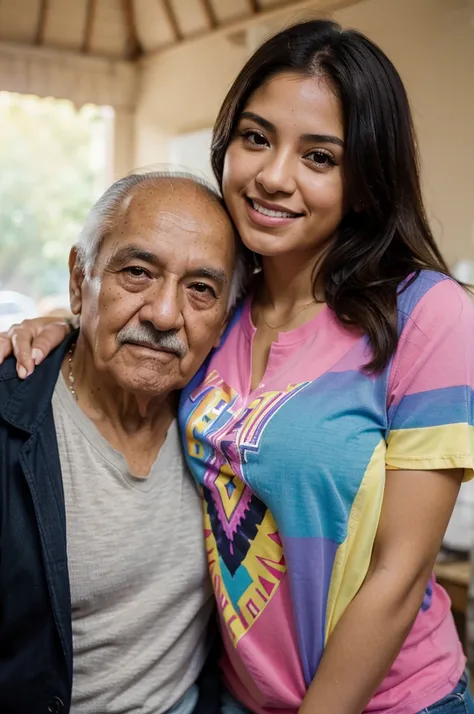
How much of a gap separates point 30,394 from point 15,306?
3.85 metres

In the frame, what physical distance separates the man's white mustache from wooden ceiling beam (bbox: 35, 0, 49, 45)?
3.79 meters

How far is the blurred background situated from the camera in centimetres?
324

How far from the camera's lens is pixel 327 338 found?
137 centimetres

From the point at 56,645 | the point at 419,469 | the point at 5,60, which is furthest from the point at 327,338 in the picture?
the point at 5,60

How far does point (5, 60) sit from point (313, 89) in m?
3.76

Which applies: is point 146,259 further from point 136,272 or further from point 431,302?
point 431,302

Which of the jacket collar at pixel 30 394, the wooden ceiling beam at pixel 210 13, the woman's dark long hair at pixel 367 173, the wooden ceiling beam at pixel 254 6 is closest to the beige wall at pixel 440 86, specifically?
the wooden ceiling beam at pixel 254 6

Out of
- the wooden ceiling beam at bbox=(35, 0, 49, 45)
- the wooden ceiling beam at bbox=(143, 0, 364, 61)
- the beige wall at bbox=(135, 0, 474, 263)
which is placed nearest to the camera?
the beige wall at bbox=(135, 0, 474, 263)

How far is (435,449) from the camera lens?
1.22 meters

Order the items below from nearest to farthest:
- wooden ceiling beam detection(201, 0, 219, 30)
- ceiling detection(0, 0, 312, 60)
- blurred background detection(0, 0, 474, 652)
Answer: blurred background detection(0, 0, 474, 652)
wooden ceiling beam detection(201, 0, 219, 30)
ceiling detection(0, 0, 312, 60)

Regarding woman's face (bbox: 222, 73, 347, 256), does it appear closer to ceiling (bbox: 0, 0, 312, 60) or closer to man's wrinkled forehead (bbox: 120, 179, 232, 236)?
man's wrinkled forehead (bbox: 120, 179, 232, 236)

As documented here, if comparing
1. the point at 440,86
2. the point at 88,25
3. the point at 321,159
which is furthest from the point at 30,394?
the point at 88,25

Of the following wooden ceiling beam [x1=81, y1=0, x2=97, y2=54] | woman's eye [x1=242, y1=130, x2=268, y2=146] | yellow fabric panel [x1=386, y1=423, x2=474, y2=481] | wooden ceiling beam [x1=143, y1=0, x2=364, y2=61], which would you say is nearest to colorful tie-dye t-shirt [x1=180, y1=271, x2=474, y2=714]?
yellow fabric panel [x1=386, y1=423, x2=474, y2=481]

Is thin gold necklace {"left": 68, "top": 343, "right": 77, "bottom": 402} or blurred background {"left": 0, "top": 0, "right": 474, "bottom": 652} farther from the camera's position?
blurred background {"left": 0, "top": 0, "right": 474, "bottom": 652}
